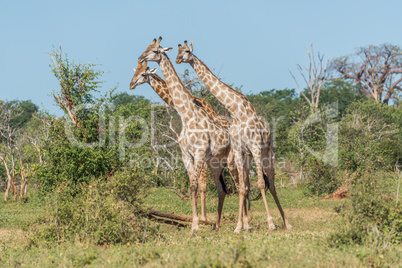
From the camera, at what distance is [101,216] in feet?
29.6

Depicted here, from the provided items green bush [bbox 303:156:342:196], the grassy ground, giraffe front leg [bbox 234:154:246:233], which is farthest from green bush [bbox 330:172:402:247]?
green bush [bbox 303:156:342:196]

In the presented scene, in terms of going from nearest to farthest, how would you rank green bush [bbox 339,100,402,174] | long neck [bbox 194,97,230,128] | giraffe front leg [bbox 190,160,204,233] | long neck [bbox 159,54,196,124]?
giraffe front leg [bbox 190,160,204,233] → long neck [bbox 159,54,196,124] → long neck [bbox 194,97,230,128] → green bush [bbox 339,100,402,174]

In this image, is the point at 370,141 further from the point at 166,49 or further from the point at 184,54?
the point at 166,49

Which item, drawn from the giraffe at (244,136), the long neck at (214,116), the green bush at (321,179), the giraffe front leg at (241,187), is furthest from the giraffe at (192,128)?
the green bush at (321,179)

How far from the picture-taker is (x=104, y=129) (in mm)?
13781

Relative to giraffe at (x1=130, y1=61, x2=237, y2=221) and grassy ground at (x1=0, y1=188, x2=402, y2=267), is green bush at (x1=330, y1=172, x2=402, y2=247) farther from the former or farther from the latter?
giraffe at (x1=130, y1=61, x2=237, y2=221)

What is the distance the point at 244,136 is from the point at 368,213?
352 centimetres

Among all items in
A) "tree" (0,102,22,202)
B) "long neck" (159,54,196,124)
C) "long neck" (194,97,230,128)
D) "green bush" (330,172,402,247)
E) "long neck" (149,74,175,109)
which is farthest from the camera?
"tree" (0,102,22,202)

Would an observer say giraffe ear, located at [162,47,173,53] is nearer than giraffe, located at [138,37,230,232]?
No

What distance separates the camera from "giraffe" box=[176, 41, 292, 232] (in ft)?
34.6

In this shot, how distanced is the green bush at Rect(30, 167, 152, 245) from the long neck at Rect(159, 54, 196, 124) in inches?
75.3

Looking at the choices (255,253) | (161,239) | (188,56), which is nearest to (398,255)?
(255,253)

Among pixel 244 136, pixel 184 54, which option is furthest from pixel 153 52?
pixel 244 136

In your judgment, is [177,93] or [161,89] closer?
[177,93]
